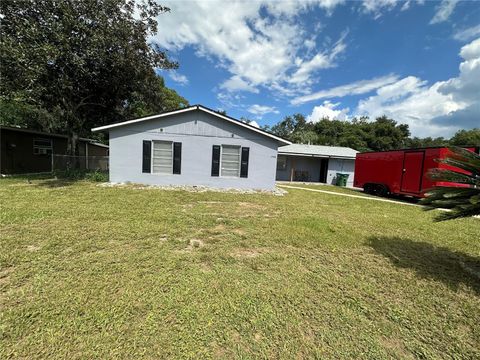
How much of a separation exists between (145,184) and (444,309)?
35.4ft

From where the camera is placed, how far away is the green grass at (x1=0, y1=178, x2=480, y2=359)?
214 cm

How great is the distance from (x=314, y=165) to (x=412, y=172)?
9.07 metres

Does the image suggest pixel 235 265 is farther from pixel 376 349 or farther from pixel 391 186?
pixel 391 186

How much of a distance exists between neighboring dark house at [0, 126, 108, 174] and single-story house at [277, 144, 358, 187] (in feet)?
54.1

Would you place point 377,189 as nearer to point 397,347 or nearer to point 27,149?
point 397,347

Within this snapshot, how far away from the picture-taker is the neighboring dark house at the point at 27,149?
1297cm

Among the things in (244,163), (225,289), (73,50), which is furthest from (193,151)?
(225,289)

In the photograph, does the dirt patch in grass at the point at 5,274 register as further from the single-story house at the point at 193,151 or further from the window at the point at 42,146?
the window at the point at 42,146

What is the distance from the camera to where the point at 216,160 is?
1140 centimetres

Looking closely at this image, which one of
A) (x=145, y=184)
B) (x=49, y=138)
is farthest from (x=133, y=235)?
(x=49, y=138)

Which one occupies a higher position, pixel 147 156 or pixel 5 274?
pixel 147 156

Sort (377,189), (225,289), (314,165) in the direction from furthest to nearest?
(314,165) → (377,189) → (225,289)

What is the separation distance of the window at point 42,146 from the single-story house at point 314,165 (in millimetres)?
16555

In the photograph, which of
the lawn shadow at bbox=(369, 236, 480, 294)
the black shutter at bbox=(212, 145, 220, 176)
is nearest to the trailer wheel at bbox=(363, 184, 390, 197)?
the lawn shadow at bbox=(369, 236, 480, 294)
